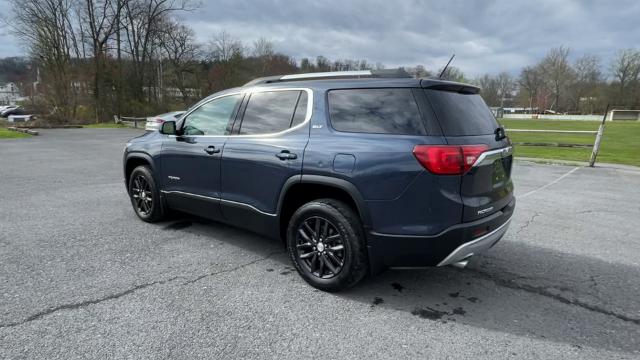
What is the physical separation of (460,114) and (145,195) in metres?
4.04

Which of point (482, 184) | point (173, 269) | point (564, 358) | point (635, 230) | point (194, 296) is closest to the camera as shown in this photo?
point (564, 358)

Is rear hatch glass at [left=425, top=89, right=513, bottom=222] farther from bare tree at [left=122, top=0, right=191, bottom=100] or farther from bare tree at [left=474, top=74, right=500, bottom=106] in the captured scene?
bare tree at [left=474, top=74, right=500, bottom=106]

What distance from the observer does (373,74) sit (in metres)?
3.36

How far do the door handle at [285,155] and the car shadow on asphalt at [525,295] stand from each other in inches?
44.1

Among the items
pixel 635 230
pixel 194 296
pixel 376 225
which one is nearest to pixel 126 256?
pixel 194 296

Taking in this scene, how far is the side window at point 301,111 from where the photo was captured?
3.48 meters

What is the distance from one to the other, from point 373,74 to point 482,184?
4.23 ft

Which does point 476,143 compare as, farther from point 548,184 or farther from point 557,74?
point 557,74

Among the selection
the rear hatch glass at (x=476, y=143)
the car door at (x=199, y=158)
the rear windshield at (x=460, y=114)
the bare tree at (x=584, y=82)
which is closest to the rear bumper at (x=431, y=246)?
the rear hatch glass at (x=476, y=143)

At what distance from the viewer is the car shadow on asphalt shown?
2799 millimetres

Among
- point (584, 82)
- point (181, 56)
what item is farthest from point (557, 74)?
point (181, 56)

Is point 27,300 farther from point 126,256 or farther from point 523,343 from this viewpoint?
point 523,343

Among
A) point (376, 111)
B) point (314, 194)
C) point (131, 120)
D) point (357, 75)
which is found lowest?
point (314, 194)

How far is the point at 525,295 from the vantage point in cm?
329
